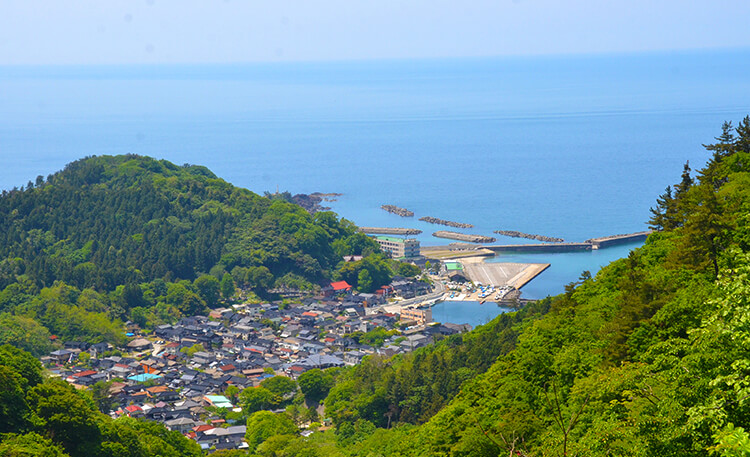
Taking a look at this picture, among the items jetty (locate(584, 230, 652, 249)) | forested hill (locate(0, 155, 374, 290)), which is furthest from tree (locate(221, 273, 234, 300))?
jetty (locate(584, 230, 652, 249))

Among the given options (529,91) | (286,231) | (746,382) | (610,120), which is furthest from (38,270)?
(529,91)

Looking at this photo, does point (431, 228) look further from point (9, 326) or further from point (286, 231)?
point (9, 326)

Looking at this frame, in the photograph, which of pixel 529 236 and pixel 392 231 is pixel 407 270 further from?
pixel 529 236

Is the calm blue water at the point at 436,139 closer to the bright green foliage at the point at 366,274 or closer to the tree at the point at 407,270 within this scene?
the tree at the point at 407,270

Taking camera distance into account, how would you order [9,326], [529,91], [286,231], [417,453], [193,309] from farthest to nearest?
[529,91], [286,231], [193,309], [9,326], [417,453]

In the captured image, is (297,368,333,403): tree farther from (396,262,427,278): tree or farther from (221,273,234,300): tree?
(396,262,427,278): tree
